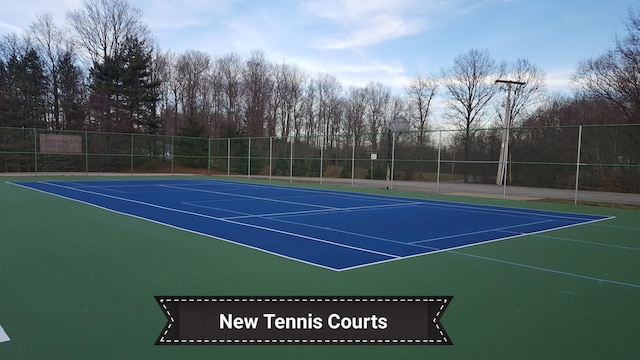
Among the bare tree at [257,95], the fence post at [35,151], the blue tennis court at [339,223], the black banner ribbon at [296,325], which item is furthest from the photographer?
the bare tree at [257,95]

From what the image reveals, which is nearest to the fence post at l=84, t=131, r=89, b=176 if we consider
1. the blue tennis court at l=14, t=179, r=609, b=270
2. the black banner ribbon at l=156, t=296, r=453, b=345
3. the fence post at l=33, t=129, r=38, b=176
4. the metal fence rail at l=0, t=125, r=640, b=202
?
the metal fence rail at l=0, t=125, r=640, b=202

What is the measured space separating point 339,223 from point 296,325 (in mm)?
6094

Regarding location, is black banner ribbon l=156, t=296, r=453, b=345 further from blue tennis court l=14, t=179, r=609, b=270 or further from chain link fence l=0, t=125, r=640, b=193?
chain link fence l=0, t=125, r=640, b=193

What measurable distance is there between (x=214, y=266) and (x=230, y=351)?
93.9 inches

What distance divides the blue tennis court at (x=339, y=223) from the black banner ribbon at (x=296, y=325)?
2.16m

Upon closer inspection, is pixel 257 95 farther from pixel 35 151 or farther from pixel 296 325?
pixel 296 325

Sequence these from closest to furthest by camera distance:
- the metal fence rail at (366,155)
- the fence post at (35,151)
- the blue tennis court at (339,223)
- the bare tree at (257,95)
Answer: the blue tennis court at (339,223), the metal fence rail at (366,155), the fence post at (35,151), the bare tree at (257,95)

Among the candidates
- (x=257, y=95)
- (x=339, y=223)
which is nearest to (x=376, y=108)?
(x=257, y=95)

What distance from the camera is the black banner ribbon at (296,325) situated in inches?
120

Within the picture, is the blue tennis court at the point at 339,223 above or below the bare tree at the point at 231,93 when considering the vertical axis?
below

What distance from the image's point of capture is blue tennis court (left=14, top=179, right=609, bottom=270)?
652 centimetres

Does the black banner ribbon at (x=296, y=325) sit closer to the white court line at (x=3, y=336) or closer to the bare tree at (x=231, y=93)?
the white court line at (x=3, y=336)

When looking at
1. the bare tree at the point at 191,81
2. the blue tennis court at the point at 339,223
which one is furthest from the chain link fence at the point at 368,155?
the bare tree at the point at 191,81

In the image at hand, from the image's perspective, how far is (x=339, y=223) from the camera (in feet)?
30.0
